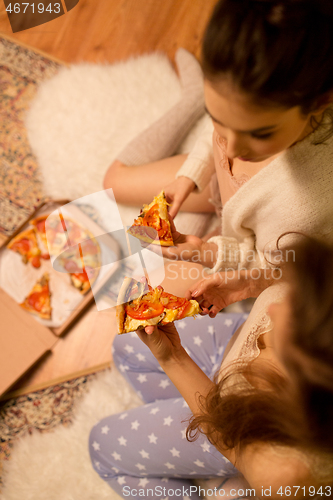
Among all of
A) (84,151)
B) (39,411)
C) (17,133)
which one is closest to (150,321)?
(39,411)

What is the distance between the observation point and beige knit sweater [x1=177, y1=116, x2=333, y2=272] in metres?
0.61

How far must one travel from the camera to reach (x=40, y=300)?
1.19 meters

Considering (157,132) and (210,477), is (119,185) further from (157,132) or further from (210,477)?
(210,477)

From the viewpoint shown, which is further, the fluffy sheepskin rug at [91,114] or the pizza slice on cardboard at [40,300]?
the fluffy sheepskin rug at [91,114]

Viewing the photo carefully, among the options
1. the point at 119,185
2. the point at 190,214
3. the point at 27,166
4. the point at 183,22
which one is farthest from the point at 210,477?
the point at 183,22

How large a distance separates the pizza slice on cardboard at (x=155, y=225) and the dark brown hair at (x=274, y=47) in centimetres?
43

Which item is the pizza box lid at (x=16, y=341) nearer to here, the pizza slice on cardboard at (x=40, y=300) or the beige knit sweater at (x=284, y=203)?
the pizza slice on cardboard at (x=40, y=300)

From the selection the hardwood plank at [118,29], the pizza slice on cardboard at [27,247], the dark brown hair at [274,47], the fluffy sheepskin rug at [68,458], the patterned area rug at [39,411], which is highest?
the hardwood plank at [118,29]

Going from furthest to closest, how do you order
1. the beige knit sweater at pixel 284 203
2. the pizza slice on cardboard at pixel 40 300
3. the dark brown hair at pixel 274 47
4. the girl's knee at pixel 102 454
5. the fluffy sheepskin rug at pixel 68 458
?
the pizza slice on cardboard at pixel 40 300 → the fluffy sheepskin rug at pixel 68 458 → the girl's knee at pixel 102 454 → the beige knit sweater at pixel 284 203 → the dark brown hair at pixel 274 47

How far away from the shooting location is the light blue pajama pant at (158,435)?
0.81m

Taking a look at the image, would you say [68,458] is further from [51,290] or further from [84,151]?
[84,151]

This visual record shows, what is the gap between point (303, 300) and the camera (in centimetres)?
48

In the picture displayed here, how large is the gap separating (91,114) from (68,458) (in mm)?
1340

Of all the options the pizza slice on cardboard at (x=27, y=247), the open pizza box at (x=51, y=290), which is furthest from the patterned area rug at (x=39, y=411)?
the pizza slice on cardboard at (x=27, y=247)
